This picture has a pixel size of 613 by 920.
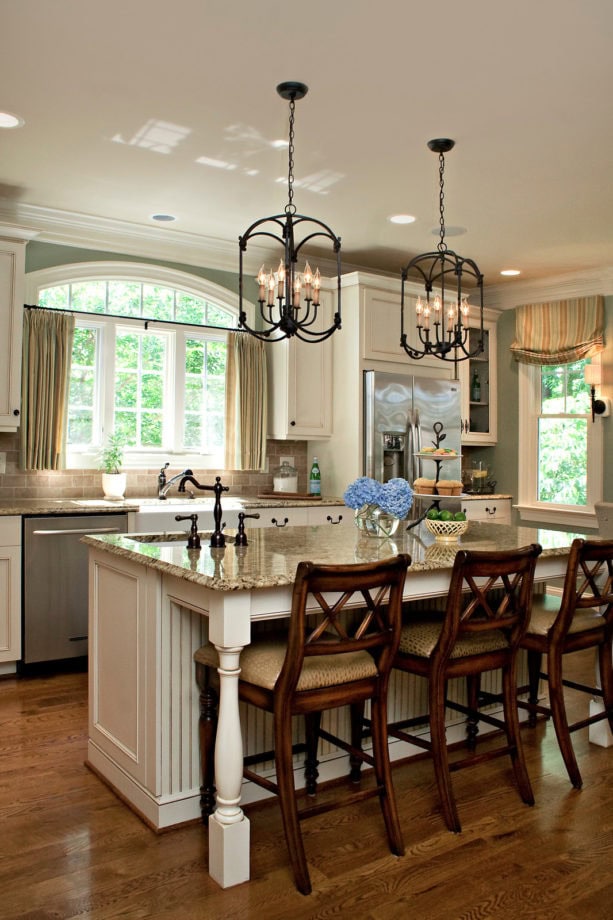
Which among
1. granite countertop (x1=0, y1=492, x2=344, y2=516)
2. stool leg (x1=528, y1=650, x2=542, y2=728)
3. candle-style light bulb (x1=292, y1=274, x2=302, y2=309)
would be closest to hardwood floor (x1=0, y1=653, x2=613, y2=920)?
stool leg (x1=528, y1=650, x2=542, y2=728)

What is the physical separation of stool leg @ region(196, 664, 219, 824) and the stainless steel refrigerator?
322 cm

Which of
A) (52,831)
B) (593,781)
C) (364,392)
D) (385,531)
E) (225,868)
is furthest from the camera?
(364,392)

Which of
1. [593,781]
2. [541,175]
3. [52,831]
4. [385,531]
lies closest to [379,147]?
[541,175]

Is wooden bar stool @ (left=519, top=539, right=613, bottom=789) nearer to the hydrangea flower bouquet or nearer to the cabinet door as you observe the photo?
the hydrangea flower bouquet

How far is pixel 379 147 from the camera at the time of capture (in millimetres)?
3820

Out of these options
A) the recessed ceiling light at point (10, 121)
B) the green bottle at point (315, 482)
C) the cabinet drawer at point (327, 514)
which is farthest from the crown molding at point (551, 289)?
the recessed ceiling light at point (10, 121)

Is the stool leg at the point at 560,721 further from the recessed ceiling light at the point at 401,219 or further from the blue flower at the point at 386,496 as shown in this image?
the recessed ceiling light at the point at 401,219

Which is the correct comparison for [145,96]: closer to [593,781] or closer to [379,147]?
[379,147]

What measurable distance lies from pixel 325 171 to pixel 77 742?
10.2 ft

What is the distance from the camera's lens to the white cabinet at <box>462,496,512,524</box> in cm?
626

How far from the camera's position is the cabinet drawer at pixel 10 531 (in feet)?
13.9

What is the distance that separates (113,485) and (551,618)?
3.04 meters

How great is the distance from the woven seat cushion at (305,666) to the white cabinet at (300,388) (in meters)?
3.36

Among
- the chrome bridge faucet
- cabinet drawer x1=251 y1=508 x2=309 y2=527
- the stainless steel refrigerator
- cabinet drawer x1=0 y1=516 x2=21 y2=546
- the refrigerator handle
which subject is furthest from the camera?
the refrigerator handle
